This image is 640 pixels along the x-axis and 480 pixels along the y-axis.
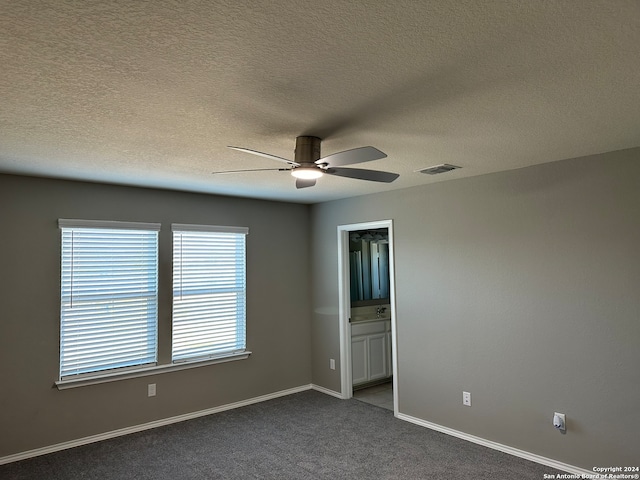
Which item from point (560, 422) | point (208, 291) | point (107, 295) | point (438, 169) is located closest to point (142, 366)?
point (107, 295)

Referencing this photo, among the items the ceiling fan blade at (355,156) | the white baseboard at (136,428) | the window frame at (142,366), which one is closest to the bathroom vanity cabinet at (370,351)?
the white baseboard at (136,428)

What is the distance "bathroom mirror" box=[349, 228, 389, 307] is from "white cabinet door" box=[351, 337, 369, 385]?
1.74ft

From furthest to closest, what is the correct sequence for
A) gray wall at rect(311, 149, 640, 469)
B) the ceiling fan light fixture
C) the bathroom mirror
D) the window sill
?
the bathroom mirror → the window sill → gray wall at rect(311, 149, 640, 469) → the ceiling fan light fixture

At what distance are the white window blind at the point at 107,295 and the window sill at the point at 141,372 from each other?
7 centimetres

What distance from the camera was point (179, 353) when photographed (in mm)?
4625

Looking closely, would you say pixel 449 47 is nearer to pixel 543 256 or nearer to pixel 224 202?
pixel 543 256

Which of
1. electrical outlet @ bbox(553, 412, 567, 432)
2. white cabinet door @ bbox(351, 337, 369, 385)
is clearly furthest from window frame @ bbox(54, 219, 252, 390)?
electrical outlet @ bbox(553, 412, 567, 432)

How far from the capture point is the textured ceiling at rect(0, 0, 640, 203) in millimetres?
1438

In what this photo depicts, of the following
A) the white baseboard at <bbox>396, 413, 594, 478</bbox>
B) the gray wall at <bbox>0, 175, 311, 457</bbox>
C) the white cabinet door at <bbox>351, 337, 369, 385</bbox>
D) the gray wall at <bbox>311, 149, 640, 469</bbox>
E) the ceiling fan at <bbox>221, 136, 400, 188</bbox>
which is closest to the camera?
the ceiling fan at <bbox>221, 136, 400, 188</bbox>

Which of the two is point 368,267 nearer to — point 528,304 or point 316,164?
point 528,304

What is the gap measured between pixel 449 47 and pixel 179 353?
160 inches

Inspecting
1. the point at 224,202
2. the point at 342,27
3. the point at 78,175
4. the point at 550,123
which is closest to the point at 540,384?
the point at 550,123

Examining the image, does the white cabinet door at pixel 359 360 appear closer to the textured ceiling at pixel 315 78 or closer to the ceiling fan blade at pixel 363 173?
the textured ceiling at pixel 315 78

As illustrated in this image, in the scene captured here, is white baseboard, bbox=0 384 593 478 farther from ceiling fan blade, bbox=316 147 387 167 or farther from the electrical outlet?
ceiling fan blade, bbox=316 147 387 167
